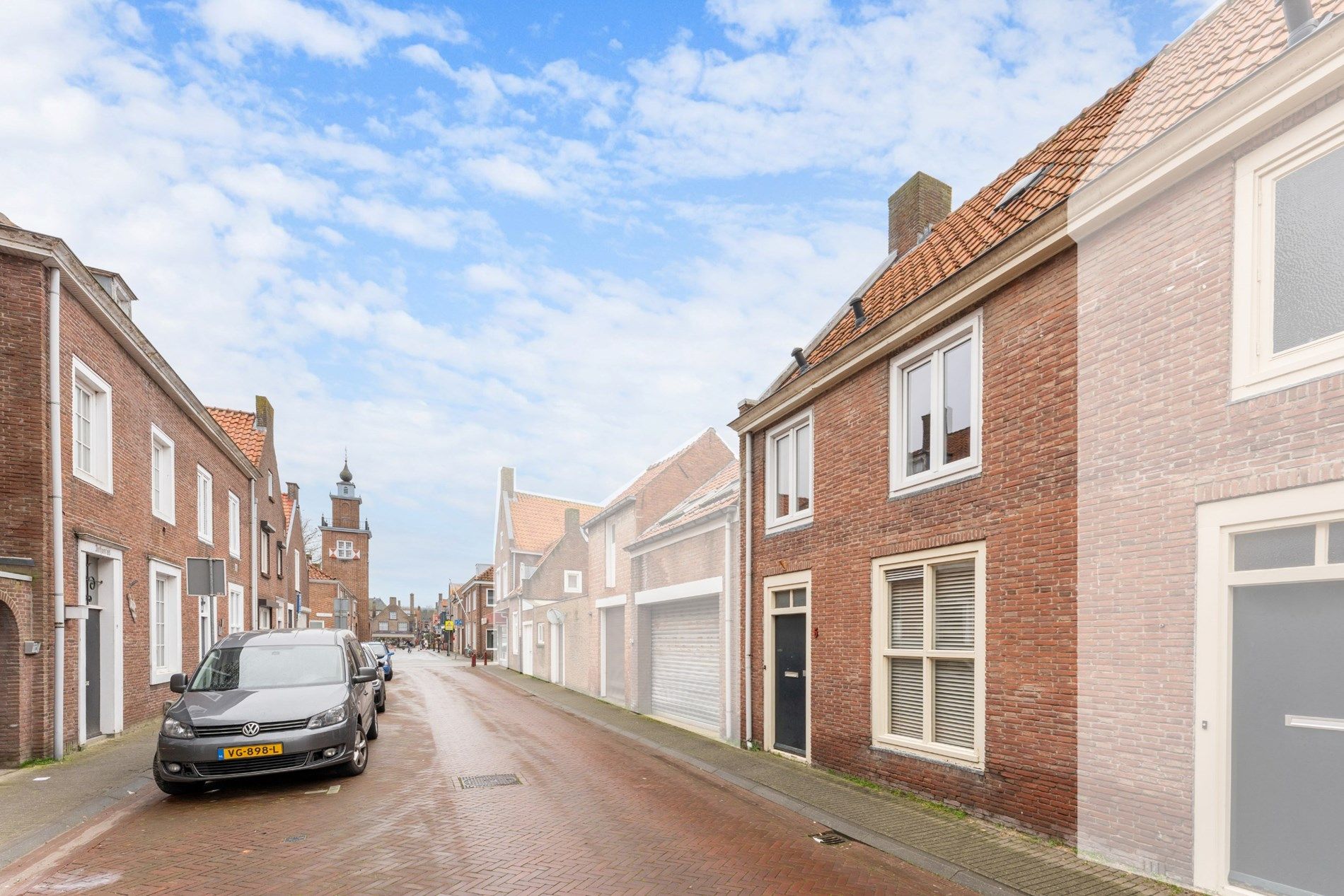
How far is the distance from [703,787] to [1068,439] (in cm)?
561

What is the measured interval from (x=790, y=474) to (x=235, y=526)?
17617 millimetres

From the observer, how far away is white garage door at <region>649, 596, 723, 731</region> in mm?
14609

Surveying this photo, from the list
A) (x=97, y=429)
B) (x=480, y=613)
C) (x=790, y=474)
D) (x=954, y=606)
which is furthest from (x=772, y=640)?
(x=480, y=613)

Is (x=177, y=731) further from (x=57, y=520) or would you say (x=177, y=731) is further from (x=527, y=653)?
(x=527, y=653)

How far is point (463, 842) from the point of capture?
21.7 feet

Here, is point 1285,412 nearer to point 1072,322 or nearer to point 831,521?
point 1072,322

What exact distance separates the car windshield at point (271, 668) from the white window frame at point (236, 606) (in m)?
13.1

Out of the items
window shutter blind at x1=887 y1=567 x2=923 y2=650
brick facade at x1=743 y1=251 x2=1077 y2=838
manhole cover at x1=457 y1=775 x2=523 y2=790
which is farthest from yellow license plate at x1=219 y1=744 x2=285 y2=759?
window shutter blind at x1=887 y1=567 x2=923 y2=650

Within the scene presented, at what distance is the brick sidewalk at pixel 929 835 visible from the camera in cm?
570

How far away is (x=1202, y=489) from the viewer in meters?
5.50

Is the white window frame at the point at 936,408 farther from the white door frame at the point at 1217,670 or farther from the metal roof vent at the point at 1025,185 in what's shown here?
the white door frame at the point at 1217,670

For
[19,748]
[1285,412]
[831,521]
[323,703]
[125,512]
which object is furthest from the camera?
[125,512]

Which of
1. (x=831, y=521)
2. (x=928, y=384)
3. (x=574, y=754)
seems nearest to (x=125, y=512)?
(x=574, y=754)

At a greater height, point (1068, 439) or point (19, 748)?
point (1068, 439)
